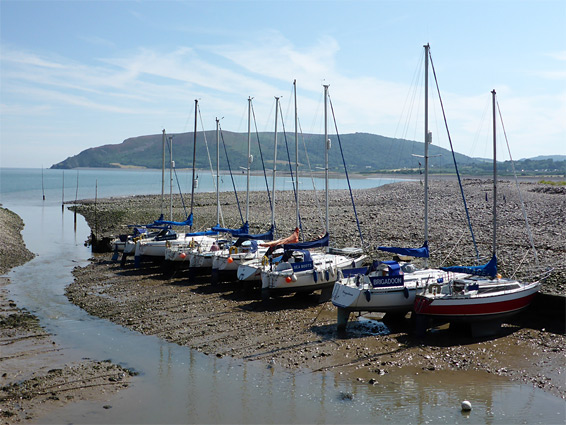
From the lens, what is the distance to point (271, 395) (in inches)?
521

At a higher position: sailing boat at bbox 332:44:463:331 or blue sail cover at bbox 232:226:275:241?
blue sail cover at bbox 232:226:275:241

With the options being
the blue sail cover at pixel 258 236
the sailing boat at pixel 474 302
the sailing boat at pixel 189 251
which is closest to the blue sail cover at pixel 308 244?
the blue sail cover at pixel 258 236

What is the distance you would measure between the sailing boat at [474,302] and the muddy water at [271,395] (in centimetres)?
270

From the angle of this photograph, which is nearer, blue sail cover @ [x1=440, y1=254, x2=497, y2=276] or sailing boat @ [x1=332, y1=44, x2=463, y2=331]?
sailing boat @ [x1=332, y1=44, x2=463, y2=331]

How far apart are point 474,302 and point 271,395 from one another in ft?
23.5

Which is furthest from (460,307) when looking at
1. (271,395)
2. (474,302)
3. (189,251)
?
(189,251)

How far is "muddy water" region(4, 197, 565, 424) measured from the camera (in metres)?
12.2

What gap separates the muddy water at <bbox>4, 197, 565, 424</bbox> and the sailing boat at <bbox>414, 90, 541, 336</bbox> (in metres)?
2.70

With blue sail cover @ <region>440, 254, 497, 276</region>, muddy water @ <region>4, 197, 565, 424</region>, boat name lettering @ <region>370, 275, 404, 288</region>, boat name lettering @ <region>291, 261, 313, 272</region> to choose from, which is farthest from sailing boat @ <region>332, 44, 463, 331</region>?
muddy water @ <region>4, 197, 565, 424</region>

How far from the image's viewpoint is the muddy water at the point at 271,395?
1220 centimetres

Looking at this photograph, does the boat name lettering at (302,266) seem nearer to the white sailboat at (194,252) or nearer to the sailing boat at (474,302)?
the sailing boat at (474,302)

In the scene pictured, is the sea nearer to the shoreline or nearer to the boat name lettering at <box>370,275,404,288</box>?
the shoreline

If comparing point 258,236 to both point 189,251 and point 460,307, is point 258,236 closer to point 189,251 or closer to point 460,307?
point 189,251

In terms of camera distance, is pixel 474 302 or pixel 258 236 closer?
pixel 474 302
